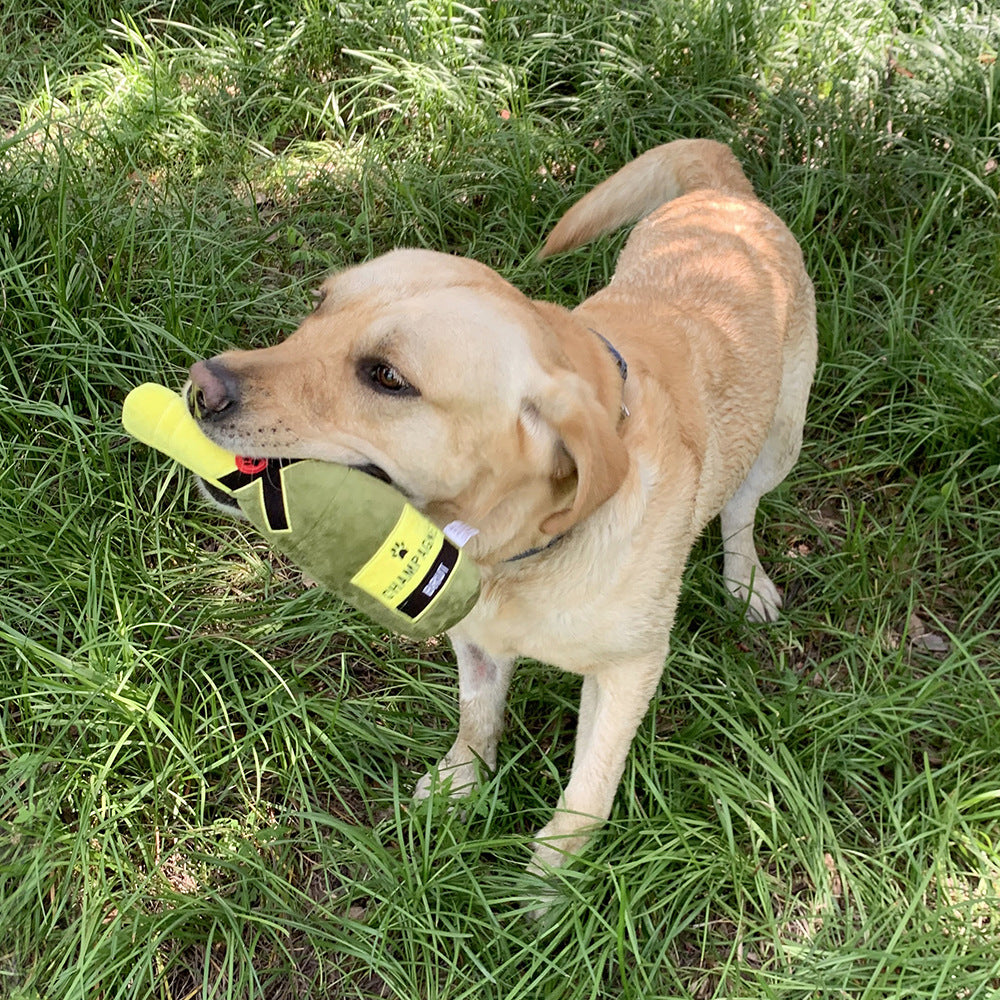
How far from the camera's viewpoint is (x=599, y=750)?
259 cm

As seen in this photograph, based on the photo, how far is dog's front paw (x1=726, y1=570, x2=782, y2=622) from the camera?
3.50m

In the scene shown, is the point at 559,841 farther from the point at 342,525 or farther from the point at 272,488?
the point at 272,488

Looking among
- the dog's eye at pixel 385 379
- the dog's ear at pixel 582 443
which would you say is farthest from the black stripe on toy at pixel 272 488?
the dog's ear at pixel 582 443

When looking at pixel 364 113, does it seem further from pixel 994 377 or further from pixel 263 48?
pixel 994 377

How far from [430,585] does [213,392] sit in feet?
2.04

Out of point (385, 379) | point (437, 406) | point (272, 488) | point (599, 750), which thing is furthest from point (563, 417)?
point (599, 750)

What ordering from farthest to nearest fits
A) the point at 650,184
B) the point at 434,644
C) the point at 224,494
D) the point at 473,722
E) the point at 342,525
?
1. the point at 650,184
2. the point at 434,644
3. the point at 473,722
4. the point at 224,494
5. the point at 342,525

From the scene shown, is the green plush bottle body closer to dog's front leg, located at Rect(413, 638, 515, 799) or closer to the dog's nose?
the dog's nose

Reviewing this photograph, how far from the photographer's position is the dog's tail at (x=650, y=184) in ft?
11.1

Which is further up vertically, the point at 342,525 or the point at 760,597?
the point at 342,525

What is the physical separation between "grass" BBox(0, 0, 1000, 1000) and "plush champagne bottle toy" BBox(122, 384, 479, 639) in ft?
3.63

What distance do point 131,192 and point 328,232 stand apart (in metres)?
0.99

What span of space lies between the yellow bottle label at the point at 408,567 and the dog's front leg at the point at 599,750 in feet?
2.49

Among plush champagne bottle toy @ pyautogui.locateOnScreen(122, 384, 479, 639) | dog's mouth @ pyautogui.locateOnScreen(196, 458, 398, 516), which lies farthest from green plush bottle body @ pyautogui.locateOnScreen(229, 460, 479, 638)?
dog's mouth @ pyautogui.locateOnScreen(196, 458, 398, 516)
